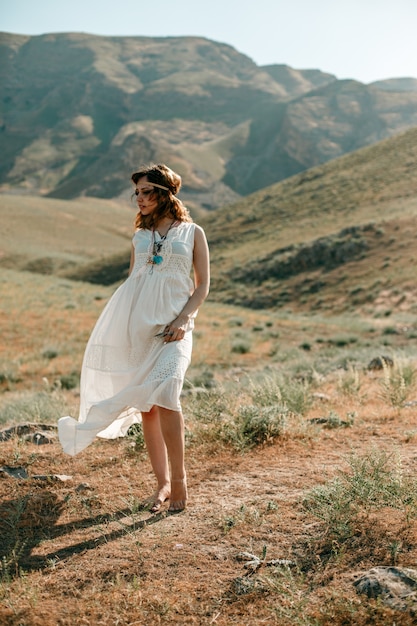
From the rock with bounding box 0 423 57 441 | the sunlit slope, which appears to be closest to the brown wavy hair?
the rock with bounding box 0 423 57 441

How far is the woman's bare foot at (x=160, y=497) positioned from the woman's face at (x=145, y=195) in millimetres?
1893

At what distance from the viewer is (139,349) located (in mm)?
4023

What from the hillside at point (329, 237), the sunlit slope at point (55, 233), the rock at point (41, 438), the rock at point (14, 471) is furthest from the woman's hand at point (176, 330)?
the sunlit slope at point (55, 233)

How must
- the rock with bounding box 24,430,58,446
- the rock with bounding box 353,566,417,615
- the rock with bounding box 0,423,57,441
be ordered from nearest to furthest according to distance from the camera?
the rock with bounding box 353,566,417,615 < the rock with bounding box 24,430,58,446 < the rock with bounding box 0,423,57,441

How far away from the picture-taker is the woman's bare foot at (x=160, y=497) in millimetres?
3854

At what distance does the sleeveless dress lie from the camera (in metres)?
3.74

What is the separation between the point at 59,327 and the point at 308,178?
133 ft

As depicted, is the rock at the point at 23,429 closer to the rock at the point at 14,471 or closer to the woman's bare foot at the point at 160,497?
the rock at the point at 14,471

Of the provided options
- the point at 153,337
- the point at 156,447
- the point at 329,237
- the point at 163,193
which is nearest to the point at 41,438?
the point at 156,447

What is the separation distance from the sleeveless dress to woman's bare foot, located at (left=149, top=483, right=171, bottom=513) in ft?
1.82

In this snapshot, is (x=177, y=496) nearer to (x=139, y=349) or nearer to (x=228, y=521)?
(x=228, y=521)

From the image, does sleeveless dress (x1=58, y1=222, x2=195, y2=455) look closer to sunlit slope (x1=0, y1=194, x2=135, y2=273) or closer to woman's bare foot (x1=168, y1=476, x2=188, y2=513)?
woman's bare foot (x1=168, y1=476, x2=188, y2=513)

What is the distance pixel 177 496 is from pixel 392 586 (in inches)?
60.3

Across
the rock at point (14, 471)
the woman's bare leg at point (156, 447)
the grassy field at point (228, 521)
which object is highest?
the woman's bare leg at point (156, 447)
